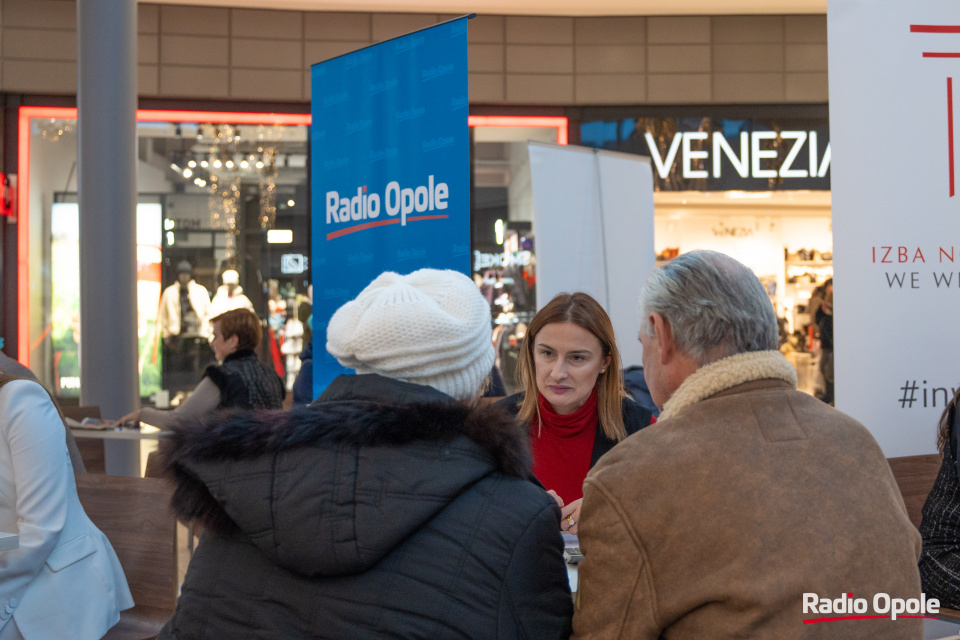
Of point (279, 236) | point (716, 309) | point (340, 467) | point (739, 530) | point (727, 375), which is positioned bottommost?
point (739, 530)

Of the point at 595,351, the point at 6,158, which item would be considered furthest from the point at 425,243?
the point at 6,158

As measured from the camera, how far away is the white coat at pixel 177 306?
26.7 feet

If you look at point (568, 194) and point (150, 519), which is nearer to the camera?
point (150, 519)

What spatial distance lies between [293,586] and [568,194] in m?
4.26

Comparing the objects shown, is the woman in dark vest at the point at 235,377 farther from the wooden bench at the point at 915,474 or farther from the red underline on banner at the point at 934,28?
the red underline on banner at the point at 934,28

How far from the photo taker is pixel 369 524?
1143 millimetres

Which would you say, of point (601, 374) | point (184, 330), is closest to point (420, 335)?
point (601, 374)

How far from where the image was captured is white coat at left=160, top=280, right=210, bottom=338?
26.7 ft

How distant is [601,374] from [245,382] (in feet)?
8.25

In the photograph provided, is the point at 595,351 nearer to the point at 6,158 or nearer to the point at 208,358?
the point at 208,358

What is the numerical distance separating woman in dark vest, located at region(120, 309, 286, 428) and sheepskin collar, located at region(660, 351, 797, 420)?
367cm

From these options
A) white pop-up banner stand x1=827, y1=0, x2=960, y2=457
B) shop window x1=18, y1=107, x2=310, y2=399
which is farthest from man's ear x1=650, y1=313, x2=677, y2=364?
shop window x1=18, y1=107, x2=310, y2=399

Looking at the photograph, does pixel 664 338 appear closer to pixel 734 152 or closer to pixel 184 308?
pixel 734 152

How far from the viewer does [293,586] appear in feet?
3.93
